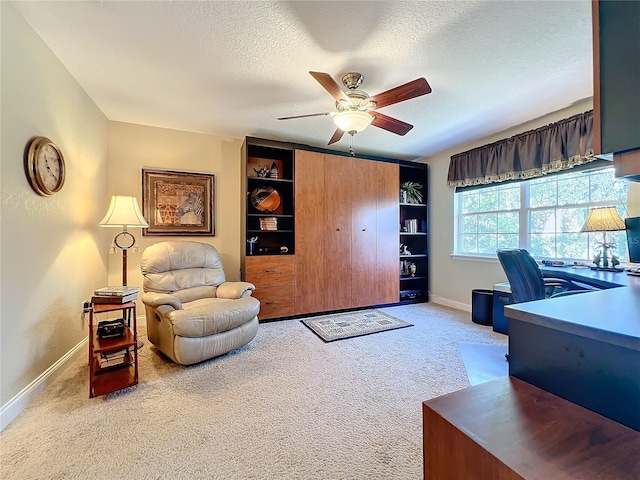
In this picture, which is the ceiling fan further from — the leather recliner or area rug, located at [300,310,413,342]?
area rug, located at [300,310,413,342]

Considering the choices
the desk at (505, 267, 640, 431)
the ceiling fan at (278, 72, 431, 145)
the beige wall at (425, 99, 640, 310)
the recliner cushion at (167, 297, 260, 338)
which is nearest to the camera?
the desk at (505, 267, 640, 431)

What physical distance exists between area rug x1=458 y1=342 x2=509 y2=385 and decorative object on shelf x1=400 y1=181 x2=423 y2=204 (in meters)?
2.46

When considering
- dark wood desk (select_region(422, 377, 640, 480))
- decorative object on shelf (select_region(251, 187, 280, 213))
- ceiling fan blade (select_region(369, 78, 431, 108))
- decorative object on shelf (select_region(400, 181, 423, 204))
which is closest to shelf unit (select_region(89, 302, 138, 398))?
decorative object on shelf (select_region(251, 187, 280, 213))

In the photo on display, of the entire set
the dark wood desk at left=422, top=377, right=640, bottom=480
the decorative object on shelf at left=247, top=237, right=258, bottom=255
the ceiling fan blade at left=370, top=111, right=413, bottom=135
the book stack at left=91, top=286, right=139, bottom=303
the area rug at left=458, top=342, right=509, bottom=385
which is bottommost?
the area rug at left=458, top=342, right=509, bottom=385

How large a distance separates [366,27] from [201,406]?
266 cm

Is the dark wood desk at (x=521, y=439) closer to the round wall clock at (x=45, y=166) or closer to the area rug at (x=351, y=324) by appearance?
the area rug at (x=351, y=324)

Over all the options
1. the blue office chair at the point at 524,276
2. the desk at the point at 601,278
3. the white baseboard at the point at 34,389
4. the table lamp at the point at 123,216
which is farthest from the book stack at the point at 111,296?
the desk at the point at 601,278

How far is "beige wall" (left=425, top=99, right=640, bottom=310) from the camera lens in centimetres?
377

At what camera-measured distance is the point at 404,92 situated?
204 centimetres

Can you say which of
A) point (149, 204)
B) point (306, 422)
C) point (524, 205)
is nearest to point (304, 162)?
point (149, 204)

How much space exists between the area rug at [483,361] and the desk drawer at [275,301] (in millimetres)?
2032

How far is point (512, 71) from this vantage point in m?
2.26

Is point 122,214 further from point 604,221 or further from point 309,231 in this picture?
point 604,221

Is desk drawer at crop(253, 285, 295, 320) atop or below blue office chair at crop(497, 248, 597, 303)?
below
